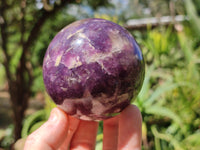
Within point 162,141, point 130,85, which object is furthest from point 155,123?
point 130,85

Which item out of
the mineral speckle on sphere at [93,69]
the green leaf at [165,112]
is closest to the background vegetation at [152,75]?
the green leaf at [165,112]

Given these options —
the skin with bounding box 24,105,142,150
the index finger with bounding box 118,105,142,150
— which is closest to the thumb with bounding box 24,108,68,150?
the skin with bounding box 24,105,142,150

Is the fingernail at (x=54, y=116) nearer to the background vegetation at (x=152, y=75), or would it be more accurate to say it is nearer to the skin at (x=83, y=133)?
A: the skin at (x=83, y=133)

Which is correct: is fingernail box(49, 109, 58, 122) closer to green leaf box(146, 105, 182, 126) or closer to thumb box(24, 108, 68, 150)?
thumb box(24, 108, 68, 150)

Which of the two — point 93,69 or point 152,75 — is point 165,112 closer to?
point 152,75

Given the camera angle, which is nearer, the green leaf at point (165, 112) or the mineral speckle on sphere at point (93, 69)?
the mineral speckle on sphere at point (93, 69)
